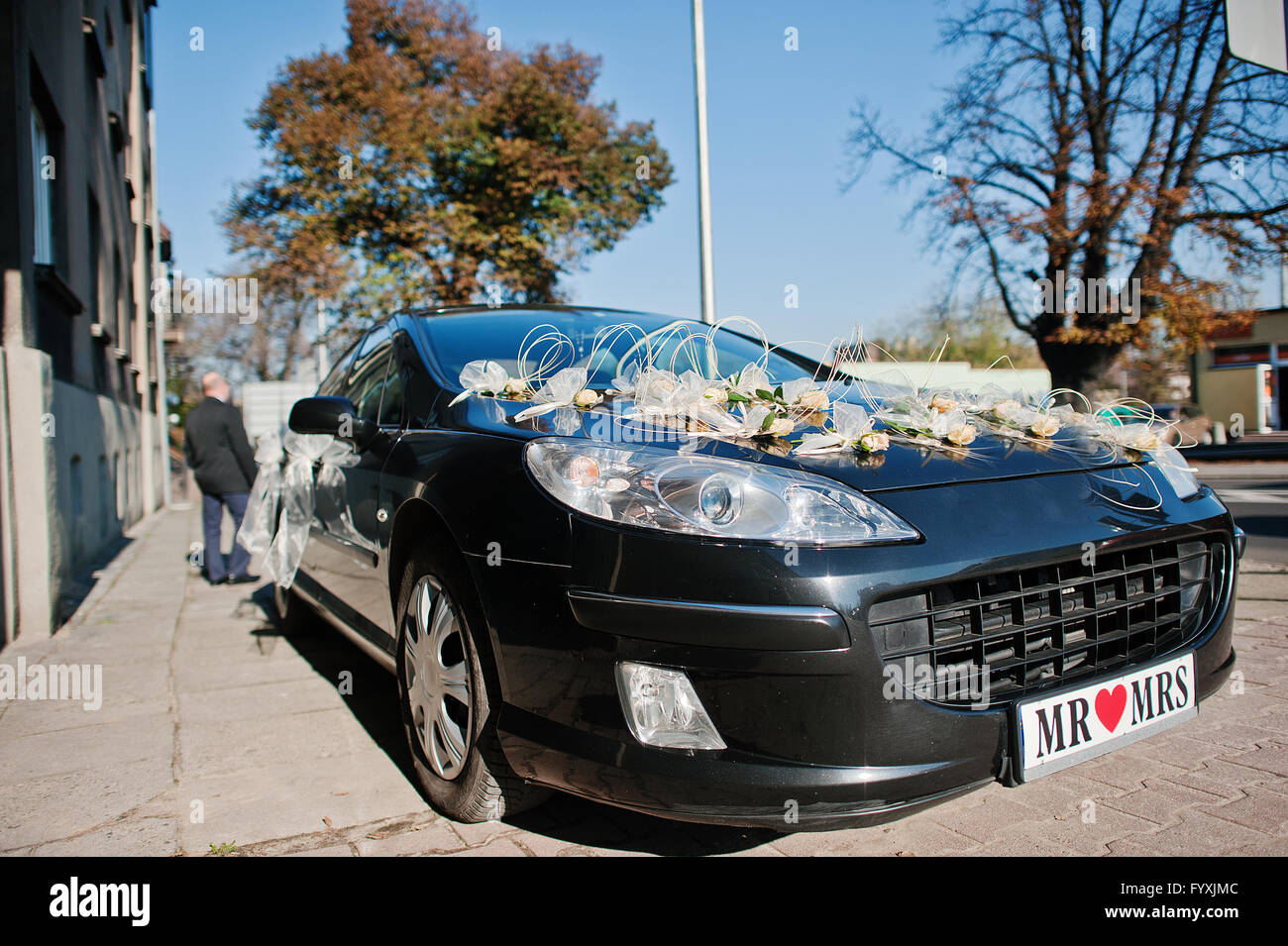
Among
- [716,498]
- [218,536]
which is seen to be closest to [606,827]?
[716,498]

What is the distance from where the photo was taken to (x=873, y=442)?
207 centimetres

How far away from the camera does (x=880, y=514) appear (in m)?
1.83

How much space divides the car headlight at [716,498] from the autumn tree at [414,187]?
14.7 metres

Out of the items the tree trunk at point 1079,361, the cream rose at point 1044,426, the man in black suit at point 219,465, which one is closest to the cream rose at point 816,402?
the cream rose at point 1044,426

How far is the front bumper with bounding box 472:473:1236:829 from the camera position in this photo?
68.4 inches

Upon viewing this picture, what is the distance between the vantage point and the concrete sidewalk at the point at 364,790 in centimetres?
230

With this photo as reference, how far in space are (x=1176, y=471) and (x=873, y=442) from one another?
0.93 meters

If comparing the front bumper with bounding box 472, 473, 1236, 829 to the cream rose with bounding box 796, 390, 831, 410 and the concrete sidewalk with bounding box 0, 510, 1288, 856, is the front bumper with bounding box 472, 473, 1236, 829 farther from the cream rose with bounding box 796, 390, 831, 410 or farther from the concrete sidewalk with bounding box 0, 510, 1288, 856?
the concrete sidewalk with bounding box 0, 510, 1288, 856

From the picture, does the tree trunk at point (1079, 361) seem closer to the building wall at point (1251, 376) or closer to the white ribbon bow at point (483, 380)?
the white ribbon bow at point (483, 380)

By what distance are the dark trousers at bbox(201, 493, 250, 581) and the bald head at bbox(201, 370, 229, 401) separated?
0.81 m

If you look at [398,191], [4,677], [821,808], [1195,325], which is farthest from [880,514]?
[1195,325]

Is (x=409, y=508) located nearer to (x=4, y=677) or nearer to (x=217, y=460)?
(x=4, y=677)

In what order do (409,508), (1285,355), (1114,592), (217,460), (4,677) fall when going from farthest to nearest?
(1285,355) < (217,460) < (4,677) < (409,508) < (1114,592)
